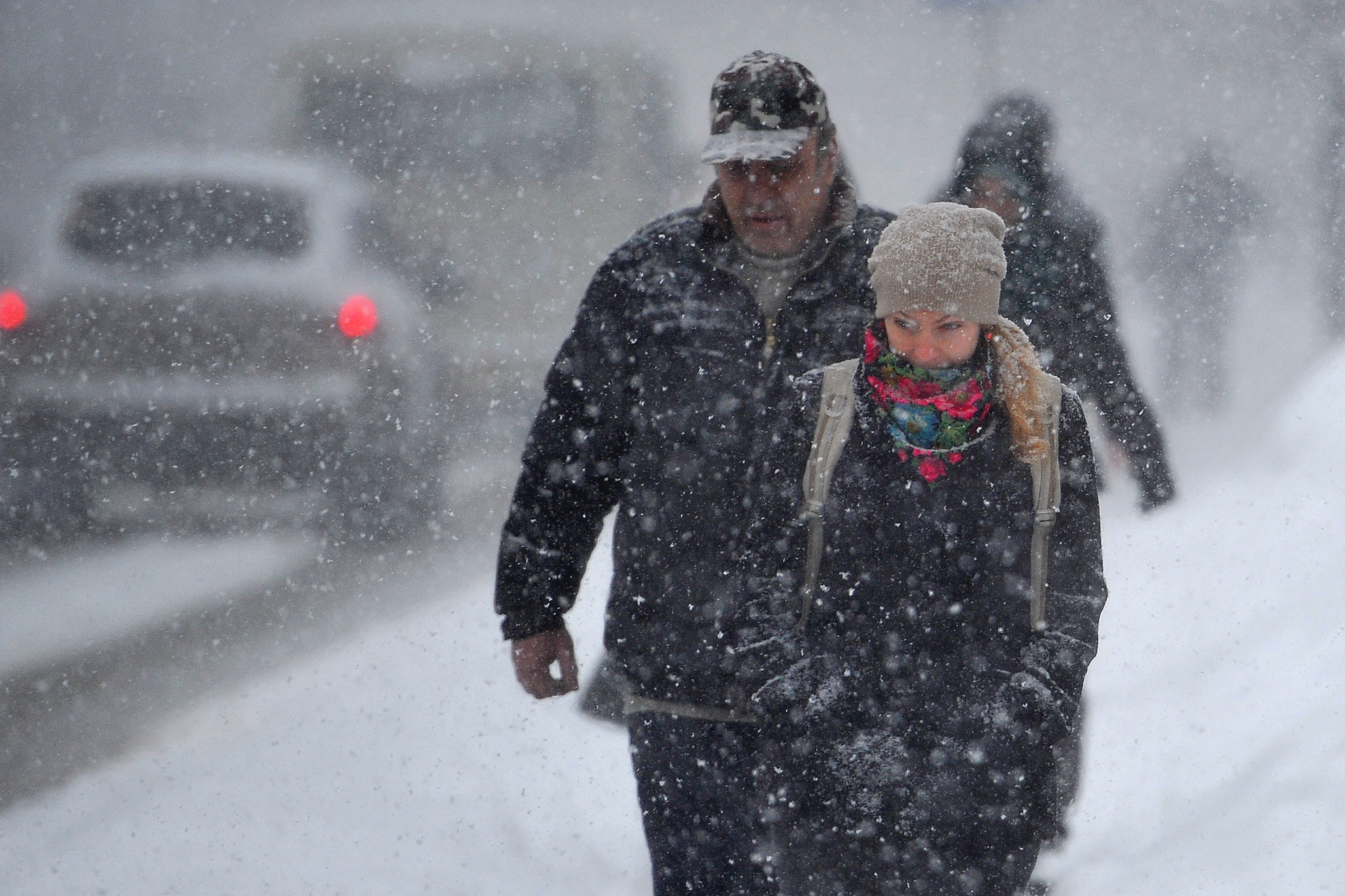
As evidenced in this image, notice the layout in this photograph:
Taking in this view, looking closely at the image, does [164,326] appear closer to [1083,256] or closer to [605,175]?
[1083,256]

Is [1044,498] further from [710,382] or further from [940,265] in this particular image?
[710,382]

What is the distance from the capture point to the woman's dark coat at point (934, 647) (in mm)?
2260

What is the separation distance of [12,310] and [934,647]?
222 inches

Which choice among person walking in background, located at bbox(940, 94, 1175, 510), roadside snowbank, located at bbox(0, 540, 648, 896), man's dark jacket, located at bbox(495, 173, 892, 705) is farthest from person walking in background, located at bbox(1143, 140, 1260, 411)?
man's dark jacket, located at bbox(495, 173, 892, 705)

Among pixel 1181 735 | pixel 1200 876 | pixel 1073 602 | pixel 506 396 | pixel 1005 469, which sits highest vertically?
pixel 1005 469

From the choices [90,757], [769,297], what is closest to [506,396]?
[90,757]

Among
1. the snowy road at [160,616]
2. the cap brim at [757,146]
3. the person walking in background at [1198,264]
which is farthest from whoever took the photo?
the person walking in background at [1198,264]

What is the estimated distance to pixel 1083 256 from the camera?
145 inches

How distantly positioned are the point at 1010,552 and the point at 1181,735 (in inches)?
111

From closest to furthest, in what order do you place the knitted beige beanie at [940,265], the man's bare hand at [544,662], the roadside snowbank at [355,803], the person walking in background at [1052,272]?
the knitted beige beanie at [940,265]
the man's bare hand at [544,662]
the person walking in background at [1052,272]
the roadside snowbank at [355,803]

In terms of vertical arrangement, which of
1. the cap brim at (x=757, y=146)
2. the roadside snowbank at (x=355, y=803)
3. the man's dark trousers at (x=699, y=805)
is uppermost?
the cap brim at (x=757, y=146)

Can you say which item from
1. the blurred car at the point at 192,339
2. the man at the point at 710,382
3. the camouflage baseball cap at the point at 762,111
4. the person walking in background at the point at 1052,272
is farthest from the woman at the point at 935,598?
the blurred car at the point at 192,339

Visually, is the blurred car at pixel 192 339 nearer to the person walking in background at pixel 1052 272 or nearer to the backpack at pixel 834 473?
the person walking in background at pixel 1052 272

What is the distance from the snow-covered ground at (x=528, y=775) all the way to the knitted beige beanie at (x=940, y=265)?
77.4 inches
